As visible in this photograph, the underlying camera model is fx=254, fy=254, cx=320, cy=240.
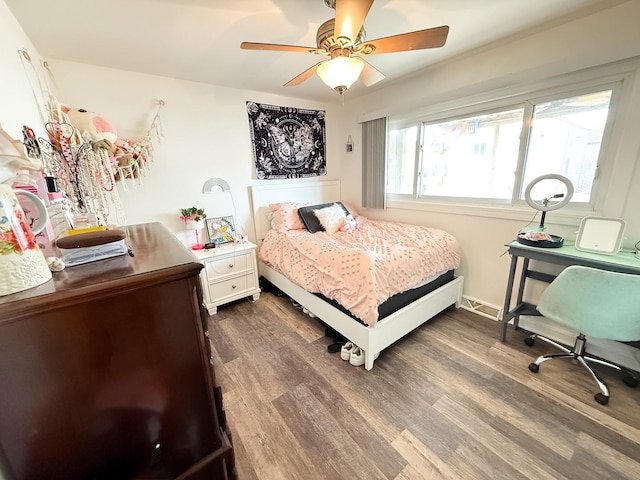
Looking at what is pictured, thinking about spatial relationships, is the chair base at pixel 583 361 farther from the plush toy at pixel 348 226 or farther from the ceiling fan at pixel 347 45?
the ceiling fan at pixel 347 45

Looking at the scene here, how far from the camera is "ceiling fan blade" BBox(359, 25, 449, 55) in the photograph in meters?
1.27

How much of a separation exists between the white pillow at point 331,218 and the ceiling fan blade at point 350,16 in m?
1.72

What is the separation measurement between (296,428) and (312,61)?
2.69m

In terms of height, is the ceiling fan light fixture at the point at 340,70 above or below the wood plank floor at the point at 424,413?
above

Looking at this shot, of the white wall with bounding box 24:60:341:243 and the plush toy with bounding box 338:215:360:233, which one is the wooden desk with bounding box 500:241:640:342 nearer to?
the plush toy with bounding box 338:215:360:233

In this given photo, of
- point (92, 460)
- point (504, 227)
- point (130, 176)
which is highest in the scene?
point (130, 176)

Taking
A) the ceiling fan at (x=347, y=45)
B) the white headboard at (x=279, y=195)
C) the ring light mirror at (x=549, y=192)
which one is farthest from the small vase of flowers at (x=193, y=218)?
the ring light mirror at (x=549, y=192)

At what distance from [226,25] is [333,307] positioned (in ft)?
6.78

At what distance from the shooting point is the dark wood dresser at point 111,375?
61cm

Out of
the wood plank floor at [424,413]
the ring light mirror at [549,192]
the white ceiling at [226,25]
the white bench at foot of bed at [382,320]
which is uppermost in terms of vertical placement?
the white ceiling at [226,25]

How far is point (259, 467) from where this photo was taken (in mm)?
1248

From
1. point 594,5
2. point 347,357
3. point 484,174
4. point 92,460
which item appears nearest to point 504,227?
point 484,174

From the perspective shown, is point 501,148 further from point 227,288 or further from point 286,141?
point 227,288

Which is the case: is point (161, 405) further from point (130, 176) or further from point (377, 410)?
point (130, 176)
